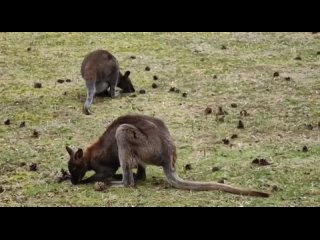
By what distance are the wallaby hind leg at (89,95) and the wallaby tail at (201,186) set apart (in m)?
3.98

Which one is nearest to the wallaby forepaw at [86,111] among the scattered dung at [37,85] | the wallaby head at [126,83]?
the wallaby head at [126,83]

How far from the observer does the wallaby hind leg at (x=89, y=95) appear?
12.6 metres

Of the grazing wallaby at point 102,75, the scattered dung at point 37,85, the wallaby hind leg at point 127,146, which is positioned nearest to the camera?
the wallaby hind leg at point 127,146

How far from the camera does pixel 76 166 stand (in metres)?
9.15

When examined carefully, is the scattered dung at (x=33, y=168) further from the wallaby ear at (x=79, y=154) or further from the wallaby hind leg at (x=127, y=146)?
the wallaby hind leg at (x=127, y=146)

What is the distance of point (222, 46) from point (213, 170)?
8.24m

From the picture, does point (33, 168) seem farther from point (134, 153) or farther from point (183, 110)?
point (183, 110)

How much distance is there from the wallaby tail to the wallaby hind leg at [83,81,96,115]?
13.1 ft

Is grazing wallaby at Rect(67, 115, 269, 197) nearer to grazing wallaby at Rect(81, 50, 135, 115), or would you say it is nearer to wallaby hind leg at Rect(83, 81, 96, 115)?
wallaby hind leg at Rect(83, 81, 96, 115)

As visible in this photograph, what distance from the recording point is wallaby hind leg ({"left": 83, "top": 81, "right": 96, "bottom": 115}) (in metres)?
12.6

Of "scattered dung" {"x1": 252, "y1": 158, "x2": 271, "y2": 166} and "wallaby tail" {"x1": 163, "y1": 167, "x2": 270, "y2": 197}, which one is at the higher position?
"scattered dung" {"x1": 252, "y1": 158, "x2": 271, "y2": 166}

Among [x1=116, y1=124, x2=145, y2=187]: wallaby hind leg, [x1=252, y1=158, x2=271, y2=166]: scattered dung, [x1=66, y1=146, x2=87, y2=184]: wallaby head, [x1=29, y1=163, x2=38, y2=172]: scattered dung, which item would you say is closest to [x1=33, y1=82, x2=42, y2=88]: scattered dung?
[x1=29, y1=163, x2=38, y2=172]: scattered dung

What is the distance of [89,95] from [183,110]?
1763mm

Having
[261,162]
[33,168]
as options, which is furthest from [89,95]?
[261,162]
